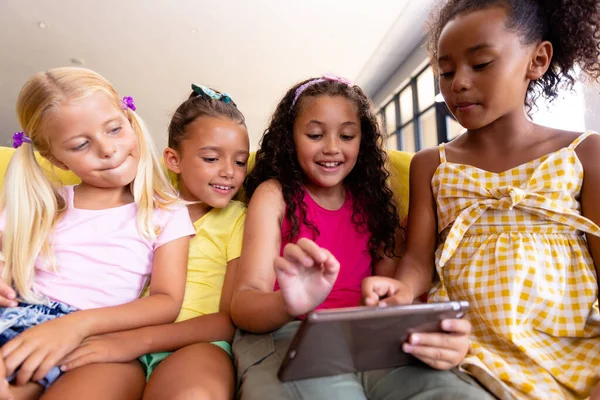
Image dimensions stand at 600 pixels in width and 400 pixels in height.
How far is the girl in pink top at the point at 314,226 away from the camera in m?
0.76

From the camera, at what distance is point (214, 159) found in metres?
1.18

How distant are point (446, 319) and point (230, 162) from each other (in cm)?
67

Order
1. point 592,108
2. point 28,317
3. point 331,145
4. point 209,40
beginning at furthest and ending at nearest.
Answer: point 209,40 → point 592,108 → point 331,145 → point 28,317

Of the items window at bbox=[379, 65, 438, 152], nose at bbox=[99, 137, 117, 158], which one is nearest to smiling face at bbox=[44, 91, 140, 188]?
nose at bbox=[99, 137, 117, 158]

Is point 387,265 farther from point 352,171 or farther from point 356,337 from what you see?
point 356,337

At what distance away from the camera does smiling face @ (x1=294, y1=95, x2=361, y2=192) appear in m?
1.12

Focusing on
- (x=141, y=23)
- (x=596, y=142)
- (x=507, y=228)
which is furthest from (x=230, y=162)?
(x=141, y=23)

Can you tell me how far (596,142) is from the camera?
956 millimetres

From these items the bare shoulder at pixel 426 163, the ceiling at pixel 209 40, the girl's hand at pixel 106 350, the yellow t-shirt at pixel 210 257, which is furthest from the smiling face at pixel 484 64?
the ceiling at pixel 209 40

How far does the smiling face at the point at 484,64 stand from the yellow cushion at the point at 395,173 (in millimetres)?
370

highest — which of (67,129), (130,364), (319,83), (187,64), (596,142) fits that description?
(187,64)

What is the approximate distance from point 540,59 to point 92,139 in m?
0.97

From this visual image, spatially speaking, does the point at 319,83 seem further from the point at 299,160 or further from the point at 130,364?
the point at 130,364

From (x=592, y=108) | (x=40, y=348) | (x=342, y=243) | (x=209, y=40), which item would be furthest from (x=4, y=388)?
(x=209, y=40)
